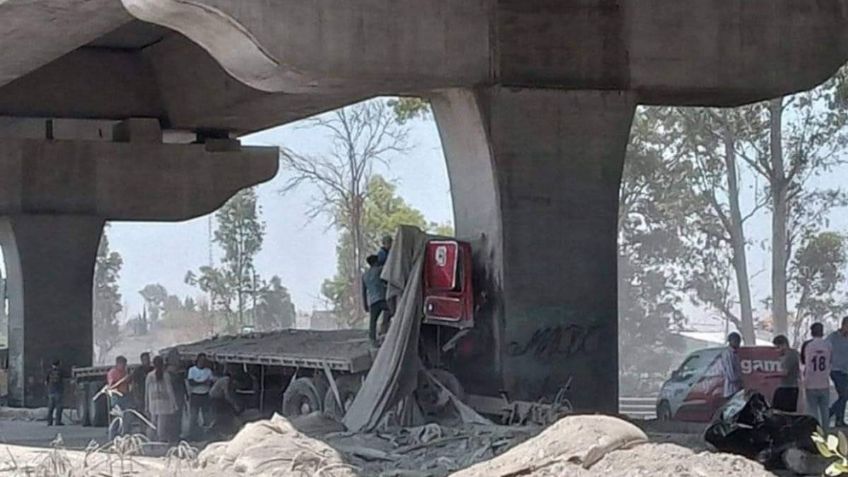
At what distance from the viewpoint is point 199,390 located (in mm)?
23797

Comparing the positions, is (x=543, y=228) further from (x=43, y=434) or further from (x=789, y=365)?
(x=43, y=434)

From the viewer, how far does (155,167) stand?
34688mm

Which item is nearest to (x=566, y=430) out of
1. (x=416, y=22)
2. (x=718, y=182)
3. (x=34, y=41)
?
(x=416, y=22)

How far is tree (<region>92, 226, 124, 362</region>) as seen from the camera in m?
89.0

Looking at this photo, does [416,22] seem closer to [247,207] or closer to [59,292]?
[59,292]

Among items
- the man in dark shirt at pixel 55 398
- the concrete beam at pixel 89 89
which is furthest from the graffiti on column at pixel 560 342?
the concrete beam at pixel 89 89

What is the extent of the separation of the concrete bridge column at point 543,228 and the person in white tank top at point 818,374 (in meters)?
2.56

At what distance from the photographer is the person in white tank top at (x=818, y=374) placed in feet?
71.2

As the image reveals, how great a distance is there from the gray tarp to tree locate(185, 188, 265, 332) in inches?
2384

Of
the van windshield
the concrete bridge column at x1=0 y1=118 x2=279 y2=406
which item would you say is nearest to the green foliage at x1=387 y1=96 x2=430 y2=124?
the concrete bridge column at x1=0 y1=118 x2=279 y2=406

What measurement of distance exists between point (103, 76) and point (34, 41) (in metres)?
9.77

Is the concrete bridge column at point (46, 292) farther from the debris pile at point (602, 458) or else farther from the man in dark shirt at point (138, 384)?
the debris pile at point (602, 458)

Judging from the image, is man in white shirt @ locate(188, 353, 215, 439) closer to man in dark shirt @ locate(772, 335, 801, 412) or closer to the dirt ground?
the dirt ground

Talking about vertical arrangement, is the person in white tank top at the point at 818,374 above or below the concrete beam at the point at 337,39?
below
